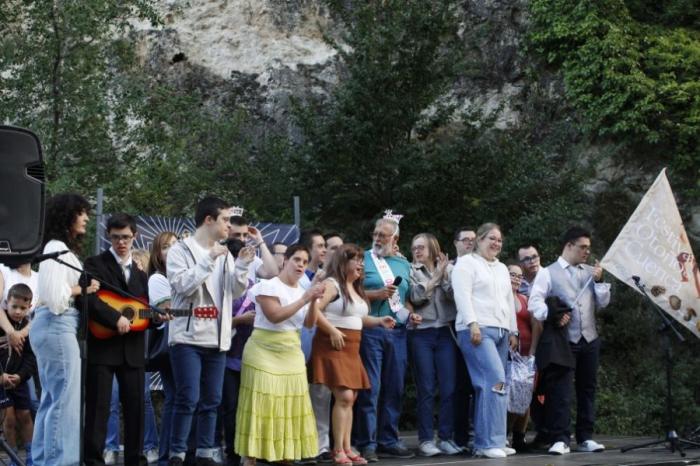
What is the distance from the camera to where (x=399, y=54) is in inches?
693

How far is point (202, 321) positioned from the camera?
8445mm

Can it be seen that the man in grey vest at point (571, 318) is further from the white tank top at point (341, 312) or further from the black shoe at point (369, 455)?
the white tank top at point (341, 312)

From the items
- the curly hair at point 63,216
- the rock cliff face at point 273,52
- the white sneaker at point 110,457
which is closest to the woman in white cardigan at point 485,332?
the white sneaker at point 110,457

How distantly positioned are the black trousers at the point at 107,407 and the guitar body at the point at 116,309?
24cm

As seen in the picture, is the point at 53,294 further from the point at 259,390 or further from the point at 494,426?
the point at 494,426

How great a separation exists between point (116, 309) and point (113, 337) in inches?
9.5

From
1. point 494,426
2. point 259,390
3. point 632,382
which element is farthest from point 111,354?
point 632,382

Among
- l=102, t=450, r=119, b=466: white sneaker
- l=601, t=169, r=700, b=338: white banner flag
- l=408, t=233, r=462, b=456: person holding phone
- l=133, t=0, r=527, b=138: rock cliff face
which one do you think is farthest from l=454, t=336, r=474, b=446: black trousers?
l=133, t=0, r=527, b=138: rock cliff face

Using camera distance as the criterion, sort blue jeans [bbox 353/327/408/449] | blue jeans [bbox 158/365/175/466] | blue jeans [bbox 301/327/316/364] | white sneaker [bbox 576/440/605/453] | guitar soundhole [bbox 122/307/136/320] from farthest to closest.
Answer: white sneaker [bbox 576/440/605/453] < blue jeans [bbox 353/327/408/449] < blue jeans [bbox 301/327/316/364] < blue jeans [bbox 158/365/175/466] < guitar soundhole [bbox 122/307/136/320]

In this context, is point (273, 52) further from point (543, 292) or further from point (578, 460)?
point (578, 460)

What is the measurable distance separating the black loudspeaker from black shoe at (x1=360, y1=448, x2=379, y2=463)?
515cm

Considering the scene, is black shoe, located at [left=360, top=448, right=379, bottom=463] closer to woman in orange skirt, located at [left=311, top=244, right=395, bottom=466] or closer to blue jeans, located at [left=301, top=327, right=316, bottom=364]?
woman in orange skirt, located at [left=311, top=244, right=395, bottom=466]

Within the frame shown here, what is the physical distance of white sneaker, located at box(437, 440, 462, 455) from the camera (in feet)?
34.3

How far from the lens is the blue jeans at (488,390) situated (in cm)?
1006
